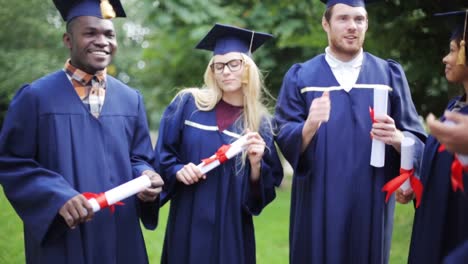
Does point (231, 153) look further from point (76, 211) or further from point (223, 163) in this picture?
point (76, 211)

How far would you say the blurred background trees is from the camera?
256 inches

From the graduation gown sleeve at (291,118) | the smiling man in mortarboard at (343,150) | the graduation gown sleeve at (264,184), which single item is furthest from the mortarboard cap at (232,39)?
the graduation gown sleeve at (264,184)

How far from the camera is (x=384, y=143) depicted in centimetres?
419

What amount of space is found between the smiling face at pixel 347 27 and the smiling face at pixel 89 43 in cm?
162

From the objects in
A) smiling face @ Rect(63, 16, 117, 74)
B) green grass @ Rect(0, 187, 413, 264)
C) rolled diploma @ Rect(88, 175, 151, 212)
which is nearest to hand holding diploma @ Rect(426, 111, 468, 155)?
rolled diploma @ Rect(88, 175, 151, 212)

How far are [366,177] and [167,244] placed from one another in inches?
65.3

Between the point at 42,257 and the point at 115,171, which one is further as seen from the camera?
the point at 115,171

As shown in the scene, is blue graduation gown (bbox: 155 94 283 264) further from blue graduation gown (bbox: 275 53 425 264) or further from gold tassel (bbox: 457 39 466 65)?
gold tassel (bbox: 457 39 466 65)

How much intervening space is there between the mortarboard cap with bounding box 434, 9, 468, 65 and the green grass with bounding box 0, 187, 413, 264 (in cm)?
459

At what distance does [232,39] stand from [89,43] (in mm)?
1247

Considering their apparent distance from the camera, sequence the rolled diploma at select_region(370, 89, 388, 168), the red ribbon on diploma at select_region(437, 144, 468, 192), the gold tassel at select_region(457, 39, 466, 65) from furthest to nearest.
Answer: the rolled diploma at select_region(370, 89, 388, 168) < the gold tassel at select_region(457, 39, 466, 65) < the red ribbon on diploma at select_region(437, 144, 468, 192)

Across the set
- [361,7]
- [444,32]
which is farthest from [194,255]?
[444,32]

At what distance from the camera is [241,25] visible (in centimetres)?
1064

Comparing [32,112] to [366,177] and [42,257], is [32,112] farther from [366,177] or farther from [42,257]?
[366,177]
